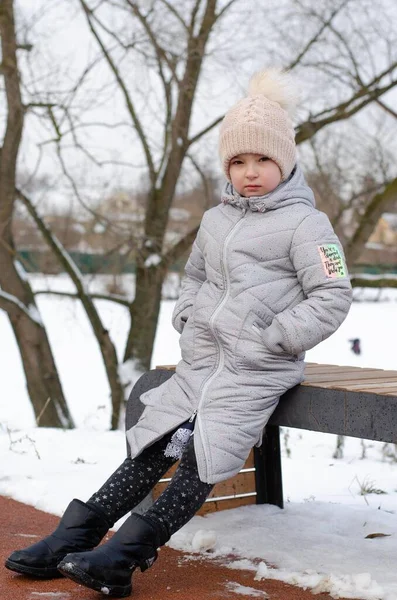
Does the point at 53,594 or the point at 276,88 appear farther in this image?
the point at 276,88

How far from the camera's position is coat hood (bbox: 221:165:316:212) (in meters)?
2.93

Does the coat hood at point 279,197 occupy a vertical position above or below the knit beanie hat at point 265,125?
below

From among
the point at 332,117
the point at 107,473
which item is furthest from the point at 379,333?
the point at 107,473

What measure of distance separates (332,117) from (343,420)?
20.8 feet

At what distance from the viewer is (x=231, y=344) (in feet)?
9.14

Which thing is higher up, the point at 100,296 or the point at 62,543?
the point at 100,296

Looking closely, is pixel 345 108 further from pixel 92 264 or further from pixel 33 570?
pixel 33 570

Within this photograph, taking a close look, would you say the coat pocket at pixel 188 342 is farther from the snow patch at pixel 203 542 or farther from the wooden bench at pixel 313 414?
the snow patch at pixel 203 542

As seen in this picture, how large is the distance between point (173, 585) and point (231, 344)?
736 millimetres

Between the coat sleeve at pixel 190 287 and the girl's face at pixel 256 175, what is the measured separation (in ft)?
0.83

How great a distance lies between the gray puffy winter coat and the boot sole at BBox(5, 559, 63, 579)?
0.43 meters

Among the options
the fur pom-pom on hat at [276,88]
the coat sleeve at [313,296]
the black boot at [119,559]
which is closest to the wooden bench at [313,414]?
the coat sleeve at [313,296]

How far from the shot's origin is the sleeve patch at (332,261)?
2.77 metres

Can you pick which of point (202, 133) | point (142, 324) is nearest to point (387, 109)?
point (202, 133)
